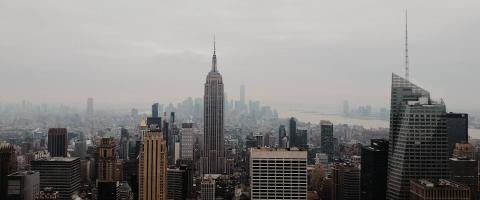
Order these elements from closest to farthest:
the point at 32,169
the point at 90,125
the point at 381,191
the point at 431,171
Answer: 1. the point at 431,171
2. the point at 381,191
3. the point at 90,125
4. the point at 32,169

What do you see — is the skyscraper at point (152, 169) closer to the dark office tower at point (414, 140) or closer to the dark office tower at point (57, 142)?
the dark office tower at point (57, 142)

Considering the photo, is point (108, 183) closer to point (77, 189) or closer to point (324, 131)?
point (77, 189)

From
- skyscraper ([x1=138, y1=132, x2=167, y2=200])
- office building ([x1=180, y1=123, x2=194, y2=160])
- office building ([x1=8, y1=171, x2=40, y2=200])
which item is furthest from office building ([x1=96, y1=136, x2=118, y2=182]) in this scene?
office building ([x1=180, y1=123, x2=194, y2=160])

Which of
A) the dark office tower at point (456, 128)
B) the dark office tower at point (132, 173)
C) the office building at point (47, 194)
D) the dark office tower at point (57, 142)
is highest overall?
the dark office tower at point (456, 128)

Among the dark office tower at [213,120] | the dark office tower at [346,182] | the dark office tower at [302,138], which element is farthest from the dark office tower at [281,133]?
the dark office tower at [213,120]

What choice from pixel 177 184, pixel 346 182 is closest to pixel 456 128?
pixel 346 182

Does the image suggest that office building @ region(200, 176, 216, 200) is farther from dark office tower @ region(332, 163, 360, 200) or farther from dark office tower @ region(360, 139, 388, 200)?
dark office tower @ region(360, 139, 388, 200)

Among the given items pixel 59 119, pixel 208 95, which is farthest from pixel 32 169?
pixel 208 95
